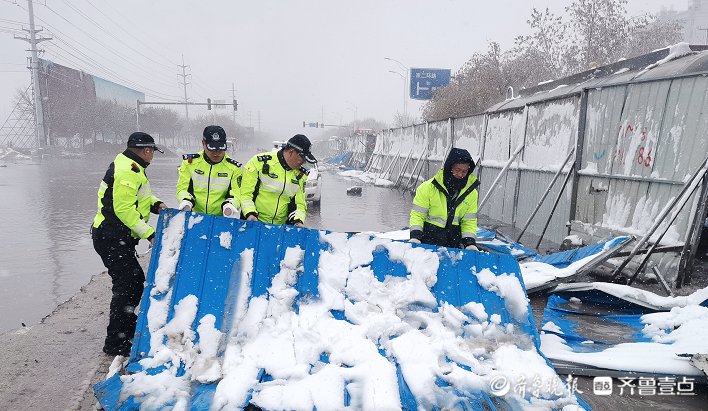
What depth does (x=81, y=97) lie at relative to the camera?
54.8 m

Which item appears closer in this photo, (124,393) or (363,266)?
(124,393)

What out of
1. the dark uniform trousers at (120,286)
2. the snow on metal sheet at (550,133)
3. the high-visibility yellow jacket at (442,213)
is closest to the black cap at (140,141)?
the dark uniform trousers at (120,286)

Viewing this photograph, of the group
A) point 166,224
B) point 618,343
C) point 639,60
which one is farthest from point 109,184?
→ point 639,60

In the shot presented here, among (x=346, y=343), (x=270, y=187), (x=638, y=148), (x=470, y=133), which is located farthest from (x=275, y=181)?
(x=470, y=133)

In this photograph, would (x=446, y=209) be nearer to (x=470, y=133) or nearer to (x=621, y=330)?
(x=621, y=330)

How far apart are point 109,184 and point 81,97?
6104 centimetres

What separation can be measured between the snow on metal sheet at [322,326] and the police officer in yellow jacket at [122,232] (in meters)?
0.55

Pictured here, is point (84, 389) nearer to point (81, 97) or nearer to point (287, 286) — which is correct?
point (287, 286)

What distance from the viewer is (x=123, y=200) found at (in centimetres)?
369

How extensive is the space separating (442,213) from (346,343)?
1773 millimetres

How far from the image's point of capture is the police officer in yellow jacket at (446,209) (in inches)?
167

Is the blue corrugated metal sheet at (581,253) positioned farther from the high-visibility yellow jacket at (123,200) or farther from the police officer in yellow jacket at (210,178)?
the high-visibility yellow jacket at (123,200)

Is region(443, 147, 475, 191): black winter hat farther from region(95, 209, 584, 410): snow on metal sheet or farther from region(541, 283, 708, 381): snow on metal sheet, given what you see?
region(541, 283, 708, 381): snow on metal sheet

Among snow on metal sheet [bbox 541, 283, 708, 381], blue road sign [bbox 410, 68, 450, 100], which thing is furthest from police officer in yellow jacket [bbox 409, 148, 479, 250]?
blue road sign [bbox 410, 68, 450, 100]
